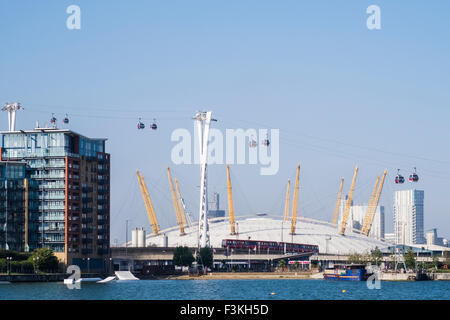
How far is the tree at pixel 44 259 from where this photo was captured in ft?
618

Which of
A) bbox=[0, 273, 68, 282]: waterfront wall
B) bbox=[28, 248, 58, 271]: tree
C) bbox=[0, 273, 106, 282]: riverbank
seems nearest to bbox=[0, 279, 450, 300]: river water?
bbox=[0, 273, 106, 282]: riverbank

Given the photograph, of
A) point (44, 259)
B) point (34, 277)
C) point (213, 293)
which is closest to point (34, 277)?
point (34, 277)

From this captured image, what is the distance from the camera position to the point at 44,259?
190m

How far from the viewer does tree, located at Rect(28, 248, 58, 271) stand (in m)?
188

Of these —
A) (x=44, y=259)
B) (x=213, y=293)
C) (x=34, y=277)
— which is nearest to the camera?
(x=213, y=293)

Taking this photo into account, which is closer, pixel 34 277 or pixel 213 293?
pixel 213 293

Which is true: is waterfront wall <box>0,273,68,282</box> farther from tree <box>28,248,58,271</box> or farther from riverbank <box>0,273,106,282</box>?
tree <box>28,248,58,271</box>

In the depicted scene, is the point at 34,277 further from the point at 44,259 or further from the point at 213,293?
the point at 213,293
